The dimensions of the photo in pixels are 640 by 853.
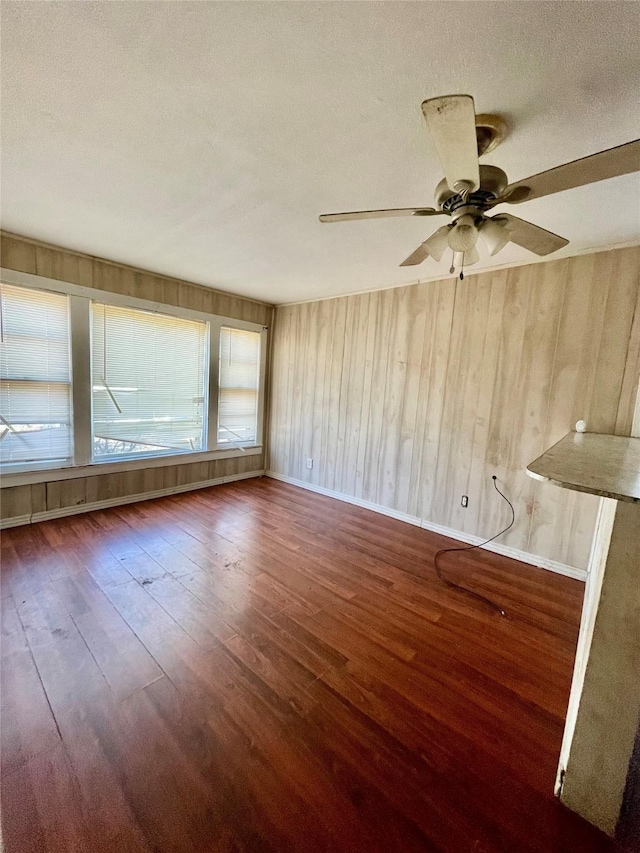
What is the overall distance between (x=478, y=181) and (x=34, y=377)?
11.7 feet

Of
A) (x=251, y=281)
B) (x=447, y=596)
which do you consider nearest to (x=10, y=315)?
(x=251, y=281)

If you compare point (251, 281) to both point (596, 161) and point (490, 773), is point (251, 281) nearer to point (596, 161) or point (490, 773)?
point (596, 161)

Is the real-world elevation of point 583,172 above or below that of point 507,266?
below

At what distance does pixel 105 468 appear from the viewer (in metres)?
3.36

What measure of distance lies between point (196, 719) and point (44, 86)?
254cm

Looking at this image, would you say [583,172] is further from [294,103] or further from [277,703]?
[277,703]

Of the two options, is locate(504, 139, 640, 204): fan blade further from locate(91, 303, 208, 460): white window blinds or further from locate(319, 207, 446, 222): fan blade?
locate(91, 303, 208, 460): white window blinds

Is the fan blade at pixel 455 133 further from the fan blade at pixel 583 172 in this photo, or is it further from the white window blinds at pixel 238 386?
the white window blinds at pixel 238 386

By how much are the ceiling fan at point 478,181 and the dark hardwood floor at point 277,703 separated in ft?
6.68

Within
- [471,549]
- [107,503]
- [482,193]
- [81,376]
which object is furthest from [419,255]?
[107,503]

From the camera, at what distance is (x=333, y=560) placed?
101 inches

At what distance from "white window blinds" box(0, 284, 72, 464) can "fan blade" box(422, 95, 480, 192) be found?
335 cm

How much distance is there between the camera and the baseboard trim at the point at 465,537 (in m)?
2.55

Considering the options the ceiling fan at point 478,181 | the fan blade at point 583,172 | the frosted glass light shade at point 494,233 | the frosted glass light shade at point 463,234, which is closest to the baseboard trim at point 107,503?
the ceiling fan at point 478,181
